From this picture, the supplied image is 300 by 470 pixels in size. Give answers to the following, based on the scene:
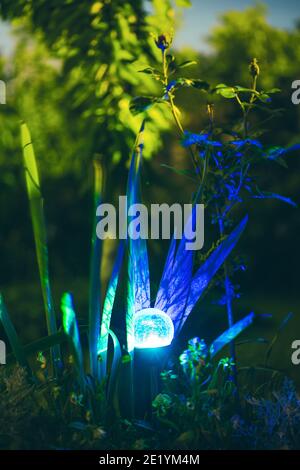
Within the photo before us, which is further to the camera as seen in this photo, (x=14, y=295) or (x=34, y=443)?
(x=14, y=295)

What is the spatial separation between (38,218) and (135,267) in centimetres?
43

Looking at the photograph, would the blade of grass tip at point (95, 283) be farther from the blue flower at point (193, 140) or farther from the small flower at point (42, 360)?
the blue flower at point (193, 140)

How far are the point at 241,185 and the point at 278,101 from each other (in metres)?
6.74

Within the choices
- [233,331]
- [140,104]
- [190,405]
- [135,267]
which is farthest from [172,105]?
[190,405]

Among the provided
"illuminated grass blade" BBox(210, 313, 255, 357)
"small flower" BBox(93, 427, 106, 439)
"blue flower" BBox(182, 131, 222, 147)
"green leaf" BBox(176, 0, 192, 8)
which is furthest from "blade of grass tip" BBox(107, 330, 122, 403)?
"green leaf" BBox(176, 0, 192, 8)

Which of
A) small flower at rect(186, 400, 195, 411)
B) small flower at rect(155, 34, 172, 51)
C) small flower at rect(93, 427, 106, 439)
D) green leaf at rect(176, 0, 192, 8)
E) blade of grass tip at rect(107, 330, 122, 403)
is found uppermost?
green leaf at rect(176, 0, 192, 8)

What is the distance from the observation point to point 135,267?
2496 mm

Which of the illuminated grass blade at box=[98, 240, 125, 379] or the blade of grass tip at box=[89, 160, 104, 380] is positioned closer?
the blade of grass tip at box=[89, 160, 104, 380]

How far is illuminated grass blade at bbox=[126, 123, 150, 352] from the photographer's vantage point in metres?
2.45

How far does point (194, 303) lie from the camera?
256 centimetres

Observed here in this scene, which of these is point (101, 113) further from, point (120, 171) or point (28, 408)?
point (28, 408)

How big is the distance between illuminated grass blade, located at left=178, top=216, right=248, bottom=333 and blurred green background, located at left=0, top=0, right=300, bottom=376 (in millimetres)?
2008

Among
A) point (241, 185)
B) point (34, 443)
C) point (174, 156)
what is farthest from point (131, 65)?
point (174, 156)

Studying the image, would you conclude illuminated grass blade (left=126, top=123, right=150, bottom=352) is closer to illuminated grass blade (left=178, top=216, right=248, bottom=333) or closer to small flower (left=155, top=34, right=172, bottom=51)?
illuminated grass blade (left=178, top=216, right=248, bottom=333)
